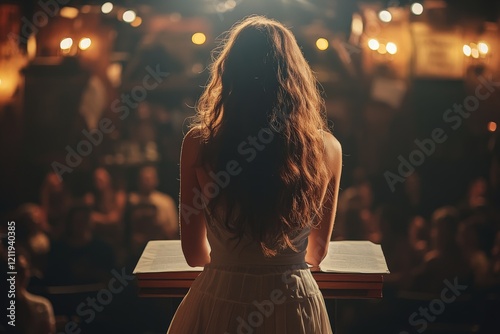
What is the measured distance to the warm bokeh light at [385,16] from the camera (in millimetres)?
4961

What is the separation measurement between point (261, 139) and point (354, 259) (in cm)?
45

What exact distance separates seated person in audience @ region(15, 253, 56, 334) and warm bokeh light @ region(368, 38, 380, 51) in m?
2.77

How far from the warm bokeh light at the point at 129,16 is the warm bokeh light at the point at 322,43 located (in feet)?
4.28

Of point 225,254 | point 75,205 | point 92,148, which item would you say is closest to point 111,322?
point 75,205

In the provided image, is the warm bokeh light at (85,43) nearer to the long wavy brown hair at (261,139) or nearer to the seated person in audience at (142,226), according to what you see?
the seated person in audience at (142,226)

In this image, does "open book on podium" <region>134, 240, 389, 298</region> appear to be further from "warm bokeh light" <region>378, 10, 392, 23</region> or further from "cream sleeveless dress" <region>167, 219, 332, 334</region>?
"warm bokeh light" <region>378, 10, 392, 23</region>

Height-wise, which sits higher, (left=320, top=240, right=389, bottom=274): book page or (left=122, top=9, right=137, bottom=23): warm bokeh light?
(left=122, top=9, right=137, bottom=23): warm bokeh light

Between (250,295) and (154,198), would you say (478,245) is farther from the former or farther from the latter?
(250,295)

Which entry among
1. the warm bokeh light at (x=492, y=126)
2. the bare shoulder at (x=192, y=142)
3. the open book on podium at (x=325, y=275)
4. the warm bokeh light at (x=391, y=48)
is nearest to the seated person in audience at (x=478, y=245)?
the warm bokeh light at (x=492, y=126)

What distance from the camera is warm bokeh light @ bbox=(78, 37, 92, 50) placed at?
4.98 m

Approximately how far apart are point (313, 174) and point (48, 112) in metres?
3.80

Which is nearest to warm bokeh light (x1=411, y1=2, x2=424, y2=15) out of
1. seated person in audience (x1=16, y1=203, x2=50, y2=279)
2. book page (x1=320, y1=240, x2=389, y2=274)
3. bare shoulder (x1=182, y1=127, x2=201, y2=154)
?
seated person in audience (x1=16, y1=203, x2=50, y2=279)

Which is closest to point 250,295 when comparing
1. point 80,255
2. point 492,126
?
point 80,255

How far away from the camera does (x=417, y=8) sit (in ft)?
16.5
